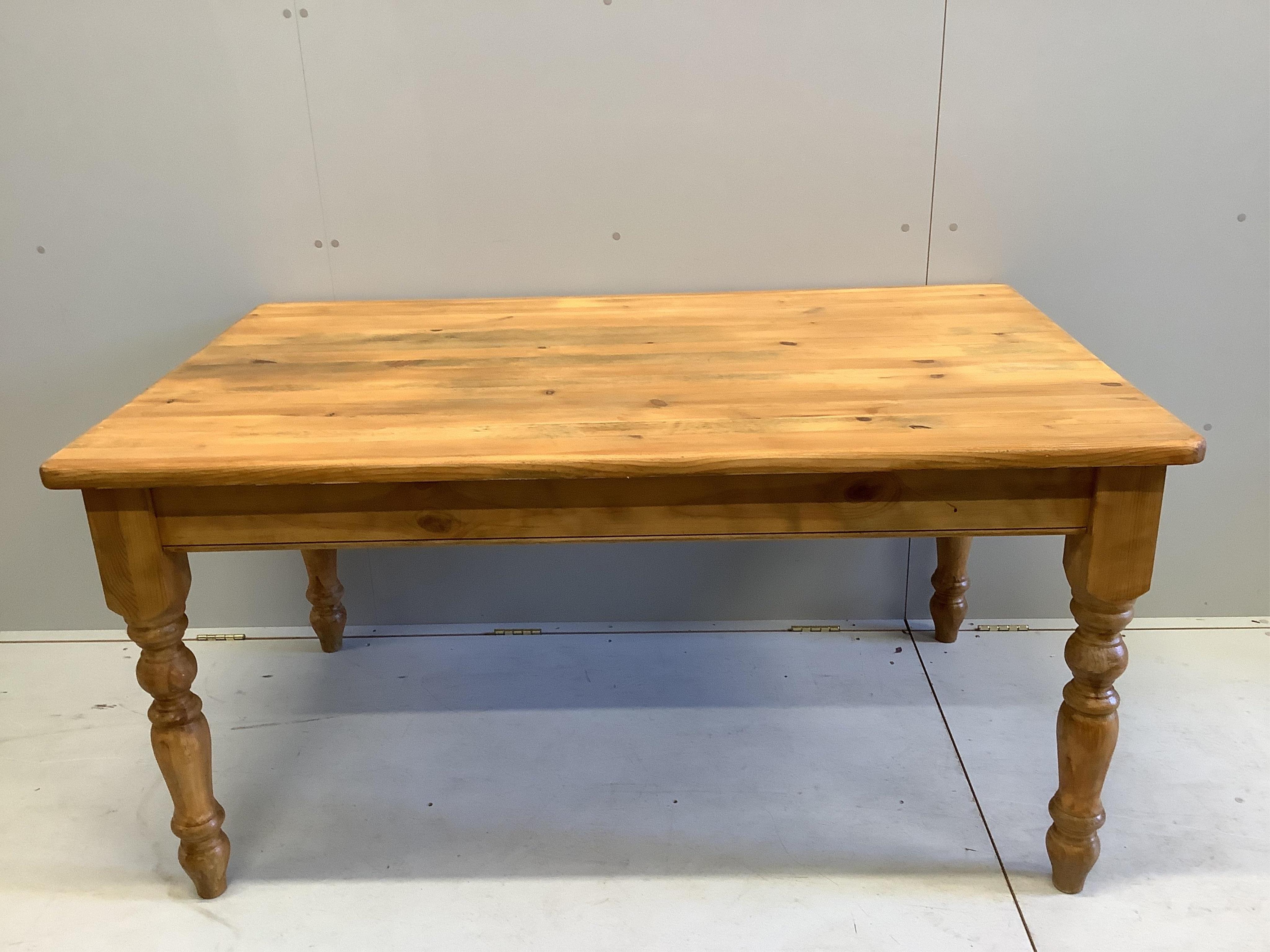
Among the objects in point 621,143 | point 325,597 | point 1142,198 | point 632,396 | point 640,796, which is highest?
point 621,143

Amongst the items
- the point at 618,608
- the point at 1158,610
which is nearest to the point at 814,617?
the point at 618,608

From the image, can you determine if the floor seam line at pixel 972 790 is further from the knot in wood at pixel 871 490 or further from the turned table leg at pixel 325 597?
the turned table leg at pixel 325 597

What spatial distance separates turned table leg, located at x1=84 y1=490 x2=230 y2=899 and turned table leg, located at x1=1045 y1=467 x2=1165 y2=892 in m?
1.17

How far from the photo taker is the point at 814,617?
2.13 m

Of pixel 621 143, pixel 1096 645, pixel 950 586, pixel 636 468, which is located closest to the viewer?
pixel 636 468

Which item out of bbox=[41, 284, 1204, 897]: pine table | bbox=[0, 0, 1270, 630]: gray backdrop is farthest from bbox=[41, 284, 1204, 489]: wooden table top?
bbox=[0, 0, 1270, 630]: gray backdrop

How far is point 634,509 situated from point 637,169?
2.68 feet

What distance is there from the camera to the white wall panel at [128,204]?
5.81 ft

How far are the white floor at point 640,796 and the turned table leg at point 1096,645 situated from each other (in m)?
0.11

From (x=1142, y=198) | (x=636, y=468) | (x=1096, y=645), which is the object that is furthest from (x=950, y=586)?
(x=636, y=468)

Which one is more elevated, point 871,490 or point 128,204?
point 128,204

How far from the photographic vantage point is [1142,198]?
1.84 m

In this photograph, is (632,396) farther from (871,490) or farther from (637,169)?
(637,169)

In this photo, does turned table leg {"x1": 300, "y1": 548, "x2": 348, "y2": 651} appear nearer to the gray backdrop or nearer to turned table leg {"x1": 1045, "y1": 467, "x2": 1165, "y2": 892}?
the gray backdrop
